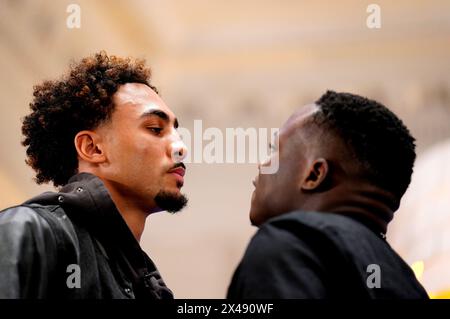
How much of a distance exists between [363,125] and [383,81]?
17.0 ft

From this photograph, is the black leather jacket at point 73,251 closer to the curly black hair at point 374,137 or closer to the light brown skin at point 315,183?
the light brown skin at point 315,183

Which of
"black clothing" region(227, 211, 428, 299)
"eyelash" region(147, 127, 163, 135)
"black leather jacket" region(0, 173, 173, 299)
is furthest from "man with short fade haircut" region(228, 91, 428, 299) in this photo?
"eyelash" region(147, 127, 163, 135)

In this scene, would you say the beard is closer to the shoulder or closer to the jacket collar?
the jacket collar

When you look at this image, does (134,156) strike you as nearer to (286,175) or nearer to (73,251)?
(73,251)

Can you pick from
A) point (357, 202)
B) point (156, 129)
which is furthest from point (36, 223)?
point (357, 202)

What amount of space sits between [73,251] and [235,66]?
513 centimetres

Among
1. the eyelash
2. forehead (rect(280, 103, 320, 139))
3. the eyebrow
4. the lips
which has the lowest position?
forehead (rect(280, 103, 320, 139))

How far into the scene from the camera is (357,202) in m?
2.32

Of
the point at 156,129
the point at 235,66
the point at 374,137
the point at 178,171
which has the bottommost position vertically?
the point at 374,137

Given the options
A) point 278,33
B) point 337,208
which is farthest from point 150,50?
point 337,208

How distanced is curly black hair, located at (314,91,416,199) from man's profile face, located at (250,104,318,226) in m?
0.07

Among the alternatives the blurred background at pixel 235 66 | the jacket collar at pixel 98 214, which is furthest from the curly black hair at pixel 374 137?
the blurred background at pixel 235 66

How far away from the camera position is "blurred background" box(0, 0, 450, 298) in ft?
22.0

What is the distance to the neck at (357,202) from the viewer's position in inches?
90.7
